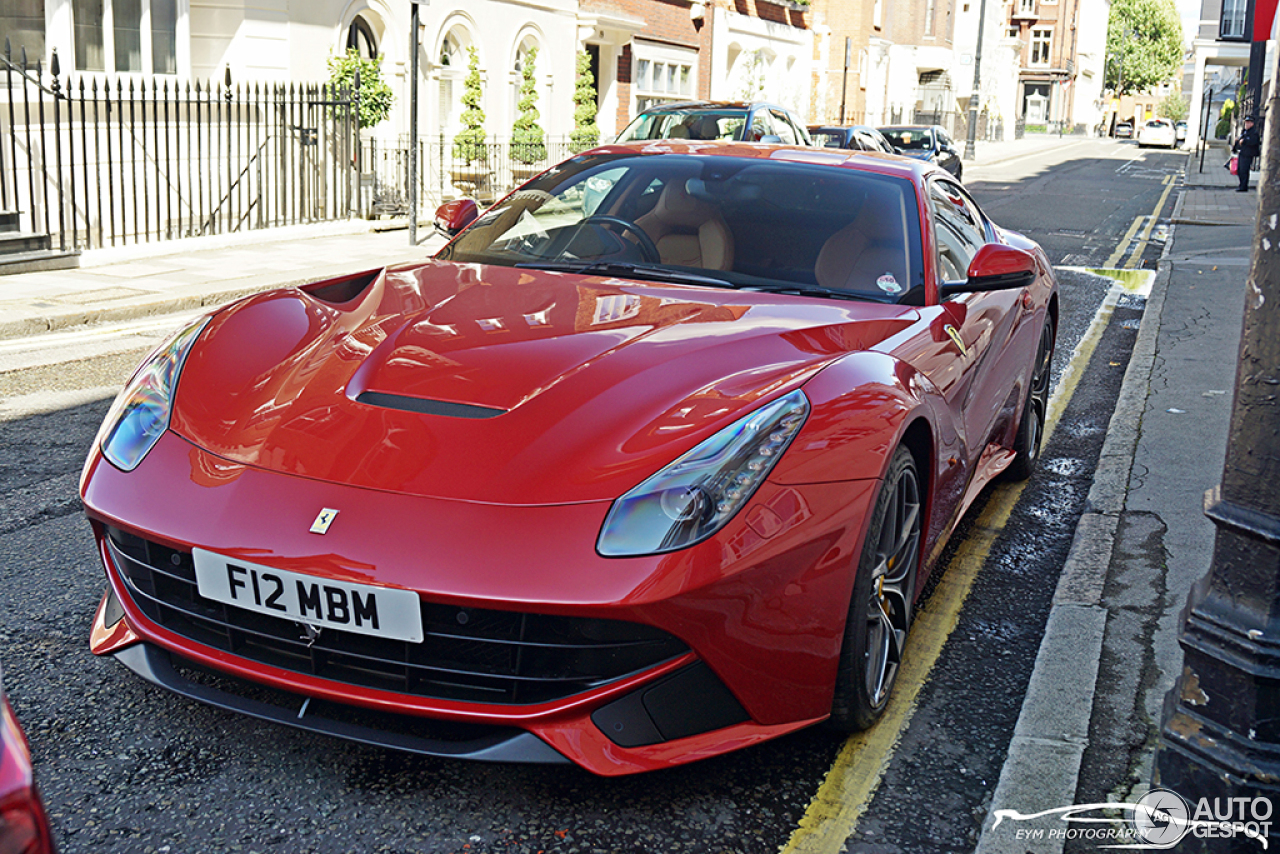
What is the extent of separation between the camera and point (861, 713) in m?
3.00

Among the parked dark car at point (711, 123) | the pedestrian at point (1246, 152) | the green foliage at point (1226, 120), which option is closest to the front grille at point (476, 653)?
the parked dark car at point (711, 123)

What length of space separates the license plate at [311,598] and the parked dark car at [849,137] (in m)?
21.1

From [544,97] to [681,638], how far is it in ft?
72.1

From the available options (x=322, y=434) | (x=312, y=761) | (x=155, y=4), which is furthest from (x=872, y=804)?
(x=155, y=4)

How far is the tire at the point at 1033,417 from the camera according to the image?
17.6 ft

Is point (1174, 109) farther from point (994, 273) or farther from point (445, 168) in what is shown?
point (994, 273)

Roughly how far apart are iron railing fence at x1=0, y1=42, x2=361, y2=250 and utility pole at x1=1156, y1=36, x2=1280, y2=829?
1174cm

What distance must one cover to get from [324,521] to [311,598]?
16 centimetres

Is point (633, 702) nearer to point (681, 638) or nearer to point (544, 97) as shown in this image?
point (681, 638)

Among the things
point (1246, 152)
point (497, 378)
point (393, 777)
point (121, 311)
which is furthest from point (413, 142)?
point (1246, 152)

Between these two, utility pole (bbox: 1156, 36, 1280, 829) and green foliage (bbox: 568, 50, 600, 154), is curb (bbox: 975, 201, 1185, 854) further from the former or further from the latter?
green foliage (bbox: 568, 50, 600, 154)

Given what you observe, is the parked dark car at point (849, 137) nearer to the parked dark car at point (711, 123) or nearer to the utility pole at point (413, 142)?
the parked dark car at point (711, 123)

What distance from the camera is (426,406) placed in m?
2.83

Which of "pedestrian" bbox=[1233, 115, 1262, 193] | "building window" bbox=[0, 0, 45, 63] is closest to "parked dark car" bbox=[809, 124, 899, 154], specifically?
"pedestrian" bbox=[1233, 115, 1262, 193]
